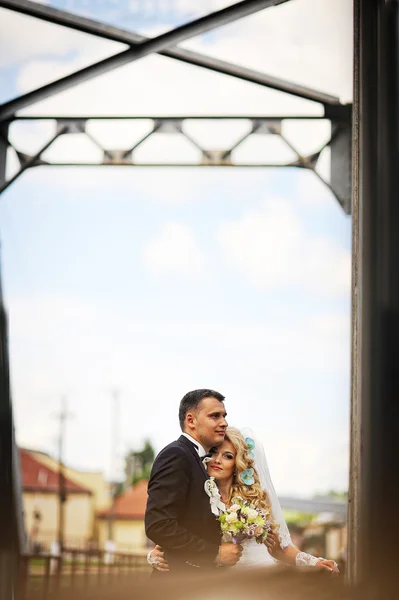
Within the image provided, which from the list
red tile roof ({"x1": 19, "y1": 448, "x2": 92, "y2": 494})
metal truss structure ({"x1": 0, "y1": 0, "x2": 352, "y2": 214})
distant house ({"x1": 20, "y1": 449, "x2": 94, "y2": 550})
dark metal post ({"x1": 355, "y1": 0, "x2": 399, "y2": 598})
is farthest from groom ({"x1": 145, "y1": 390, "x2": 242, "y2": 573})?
distant house ({"x1": 20, "y1": 449, "x2": 94, "y2": 550})

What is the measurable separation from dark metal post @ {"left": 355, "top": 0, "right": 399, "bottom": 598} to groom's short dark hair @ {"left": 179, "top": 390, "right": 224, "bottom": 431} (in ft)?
2.17

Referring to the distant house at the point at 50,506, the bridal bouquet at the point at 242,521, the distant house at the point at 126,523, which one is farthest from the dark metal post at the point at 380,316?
the distant house at the point at 50,506

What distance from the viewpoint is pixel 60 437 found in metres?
9.75

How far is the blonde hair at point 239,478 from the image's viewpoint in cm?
263

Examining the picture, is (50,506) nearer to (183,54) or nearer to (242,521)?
(183,54)

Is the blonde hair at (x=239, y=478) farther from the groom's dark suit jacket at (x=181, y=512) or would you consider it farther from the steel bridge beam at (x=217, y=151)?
the steel bridge beam at (x=217, y=151)

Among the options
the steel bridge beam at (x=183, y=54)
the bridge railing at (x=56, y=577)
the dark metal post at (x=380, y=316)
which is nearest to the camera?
the bridge railing at (x=56, y=577)

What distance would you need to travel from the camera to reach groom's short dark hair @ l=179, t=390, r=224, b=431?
106 inches

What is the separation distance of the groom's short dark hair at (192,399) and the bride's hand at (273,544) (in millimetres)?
459

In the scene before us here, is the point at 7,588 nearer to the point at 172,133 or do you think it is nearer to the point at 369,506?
the point at 369,506

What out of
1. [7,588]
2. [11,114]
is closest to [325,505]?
[7,588]

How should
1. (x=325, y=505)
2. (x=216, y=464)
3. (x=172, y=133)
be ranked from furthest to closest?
(x=172, y=133) → (x=325, y=505) → (x=216, y=464)

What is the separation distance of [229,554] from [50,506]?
48.3 feet

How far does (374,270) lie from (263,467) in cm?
89
